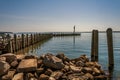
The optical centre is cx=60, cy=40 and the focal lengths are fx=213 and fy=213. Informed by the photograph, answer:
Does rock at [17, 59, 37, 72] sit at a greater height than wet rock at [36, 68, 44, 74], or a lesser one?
greater

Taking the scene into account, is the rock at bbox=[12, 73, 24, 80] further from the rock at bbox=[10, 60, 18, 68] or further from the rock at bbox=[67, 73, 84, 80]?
the rock at bbox=[67, 73, 84, 80]

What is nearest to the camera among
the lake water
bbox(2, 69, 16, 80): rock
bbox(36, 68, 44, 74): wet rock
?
bbox(2, 69, 16, 80): rock

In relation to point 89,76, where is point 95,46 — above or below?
above

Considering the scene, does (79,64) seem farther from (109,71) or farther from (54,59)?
(109,71)

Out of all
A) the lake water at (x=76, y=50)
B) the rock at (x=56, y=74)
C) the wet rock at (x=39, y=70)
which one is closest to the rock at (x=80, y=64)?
the rock at (x=56, y=74)

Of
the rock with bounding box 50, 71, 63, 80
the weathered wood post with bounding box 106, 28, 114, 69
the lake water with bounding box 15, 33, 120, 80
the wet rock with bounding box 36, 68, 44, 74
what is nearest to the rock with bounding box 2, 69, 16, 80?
the wet rock with bounding box 36, 68, 44, 74

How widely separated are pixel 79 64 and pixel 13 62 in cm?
381

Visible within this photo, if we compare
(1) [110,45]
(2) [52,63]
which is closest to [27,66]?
(2) [52,63]

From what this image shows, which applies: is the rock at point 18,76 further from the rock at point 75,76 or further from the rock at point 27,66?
the rock at point 75,76

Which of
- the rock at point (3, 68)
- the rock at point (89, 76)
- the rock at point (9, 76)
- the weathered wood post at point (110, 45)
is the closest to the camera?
the rock at point (9, 76)

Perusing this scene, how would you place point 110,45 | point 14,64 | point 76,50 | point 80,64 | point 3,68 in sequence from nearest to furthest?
point 3,68
point 14,64
point 80,64
point 110,45
point 76,50

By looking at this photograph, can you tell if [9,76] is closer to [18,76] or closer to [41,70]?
[18,76]

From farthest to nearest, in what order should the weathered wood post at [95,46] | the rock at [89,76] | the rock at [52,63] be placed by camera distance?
the weathered wood post at [95,46] → the rock at [52,63] → the rock at [89,76]

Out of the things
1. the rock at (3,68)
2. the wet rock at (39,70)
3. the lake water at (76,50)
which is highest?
the rock at (3,68)
